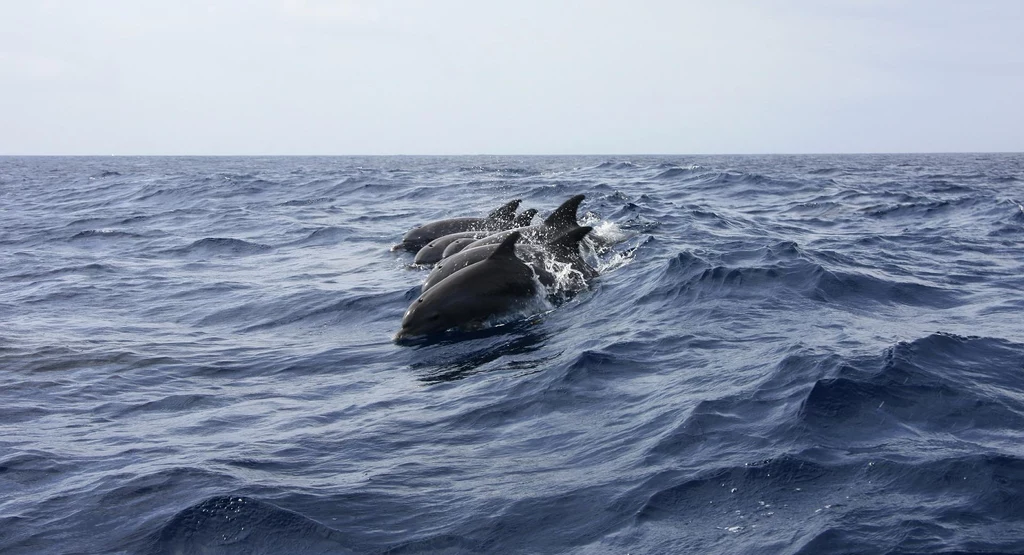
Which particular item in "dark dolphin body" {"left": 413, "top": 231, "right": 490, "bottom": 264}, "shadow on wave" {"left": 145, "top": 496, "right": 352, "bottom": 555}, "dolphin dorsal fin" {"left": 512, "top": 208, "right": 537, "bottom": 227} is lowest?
"shadow on wave" {"left": 145, "top": 496, "right": 352, "bottom": 555}

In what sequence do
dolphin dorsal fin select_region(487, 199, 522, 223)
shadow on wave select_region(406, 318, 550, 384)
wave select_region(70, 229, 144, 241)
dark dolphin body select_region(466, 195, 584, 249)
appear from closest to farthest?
shadow on wave select_region(406, 318, 550, 384)
dark dolphin body select_region(466, 195, 584, 249)
dolphin dorsal fin select_region(487, 199, 522, 223)
wave select_region(70, 229, 144, 241)

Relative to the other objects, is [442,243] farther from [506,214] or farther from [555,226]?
[555,226]

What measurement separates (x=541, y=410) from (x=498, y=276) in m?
4.55

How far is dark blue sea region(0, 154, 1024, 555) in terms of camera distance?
20.4 feet

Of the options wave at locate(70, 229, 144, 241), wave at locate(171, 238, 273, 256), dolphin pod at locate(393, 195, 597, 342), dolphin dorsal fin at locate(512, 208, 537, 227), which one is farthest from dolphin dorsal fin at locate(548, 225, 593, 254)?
wave at locate(70, 229, 144, 241)

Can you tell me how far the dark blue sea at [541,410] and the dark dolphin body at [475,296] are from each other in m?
0.37

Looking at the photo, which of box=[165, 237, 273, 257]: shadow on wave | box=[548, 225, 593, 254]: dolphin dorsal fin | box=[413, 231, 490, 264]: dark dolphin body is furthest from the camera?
box=[165, 237, 273, 257]: shadow on wave

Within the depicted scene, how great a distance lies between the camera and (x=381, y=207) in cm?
3294

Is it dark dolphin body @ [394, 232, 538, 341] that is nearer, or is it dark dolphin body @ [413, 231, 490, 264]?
dark dolphin body @ [394, 232, 538, 341]

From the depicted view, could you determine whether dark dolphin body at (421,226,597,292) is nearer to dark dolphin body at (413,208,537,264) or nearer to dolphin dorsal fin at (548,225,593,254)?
dolphin dorsal fin at (548,225,593,254)

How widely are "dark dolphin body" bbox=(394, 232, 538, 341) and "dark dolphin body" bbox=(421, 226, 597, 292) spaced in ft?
1.04

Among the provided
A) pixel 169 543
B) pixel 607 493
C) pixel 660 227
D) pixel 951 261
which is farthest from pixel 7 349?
pixel 951 261

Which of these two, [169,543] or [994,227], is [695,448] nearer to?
[169,543]

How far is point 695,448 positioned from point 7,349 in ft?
32.2
